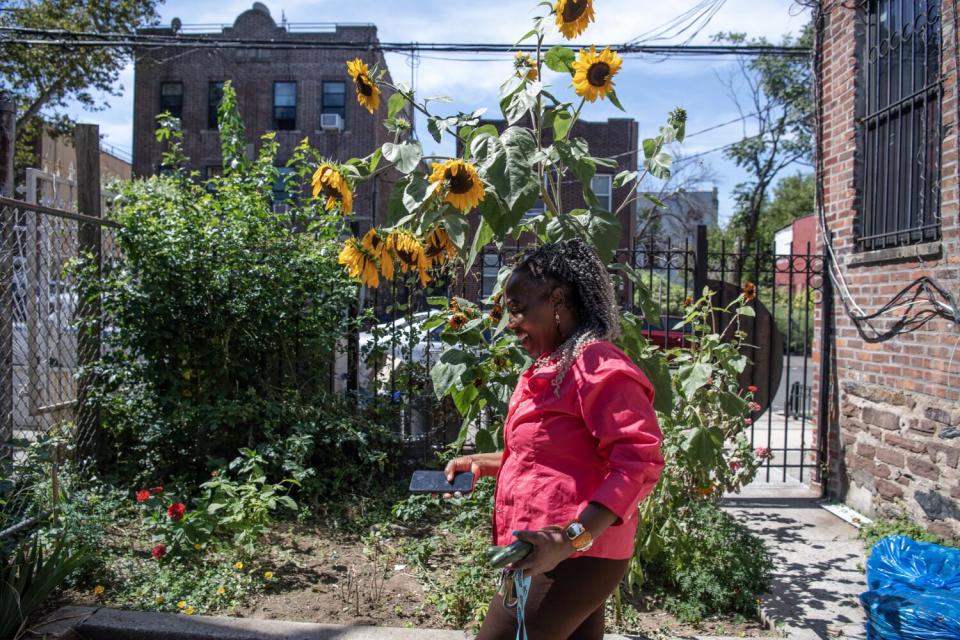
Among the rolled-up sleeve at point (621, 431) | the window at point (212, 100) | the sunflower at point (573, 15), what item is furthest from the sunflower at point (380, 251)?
the window at point (212, 100)

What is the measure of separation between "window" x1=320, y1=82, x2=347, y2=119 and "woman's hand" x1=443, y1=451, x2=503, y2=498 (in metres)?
27.2

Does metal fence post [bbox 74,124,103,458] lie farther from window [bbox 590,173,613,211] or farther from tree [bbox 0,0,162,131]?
window [bbox 590,173,613,211]

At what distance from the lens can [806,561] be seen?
14.6 feet

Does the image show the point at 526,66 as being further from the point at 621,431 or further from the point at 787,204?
the point at 787,204

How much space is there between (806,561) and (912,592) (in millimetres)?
1305

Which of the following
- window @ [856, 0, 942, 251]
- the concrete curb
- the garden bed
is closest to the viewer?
the concrete curb

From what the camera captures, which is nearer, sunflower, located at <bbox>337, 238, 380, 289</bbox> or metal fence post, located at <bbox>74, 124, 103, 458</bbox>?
sunflower, located at <bbox>337, 238, 380, 289</bbox>

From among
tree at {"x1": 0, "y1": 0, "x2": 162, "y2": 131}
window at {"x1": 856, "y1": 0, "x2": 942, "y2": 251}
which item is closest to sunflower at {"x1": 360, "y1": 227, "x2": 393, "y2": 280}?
window at {"x1": 856, "y1": 0, "x2": 942, "y2": 251}

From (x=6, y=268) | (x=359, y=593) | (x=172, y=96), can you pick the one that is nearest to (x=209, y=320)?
(x=6, y=268)

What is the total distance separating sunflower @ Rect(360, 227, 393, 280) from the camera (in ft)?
9.57

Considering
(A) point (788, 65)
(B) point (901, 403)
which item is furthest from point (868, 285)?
(A) point (788, 65)

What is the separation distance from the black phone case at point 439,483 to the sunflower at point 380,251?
0.90 meters

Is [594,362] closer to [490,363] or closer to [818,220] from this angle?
[490,363]

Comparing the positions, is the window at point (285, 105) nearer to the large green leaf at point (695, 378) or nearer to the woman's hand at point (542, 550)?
the large green leaf at point (695, 378)
